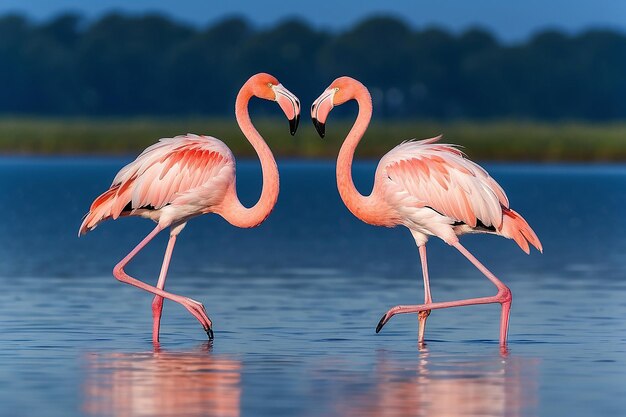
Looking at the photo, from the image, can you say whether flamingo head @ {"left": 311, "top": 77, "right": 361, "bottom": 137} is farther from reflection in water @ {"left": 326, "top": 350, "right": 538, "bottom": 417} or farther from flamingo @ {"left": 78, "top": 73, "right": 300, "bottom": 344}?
reflection in water @ {"left": 326, "top": 350, "right": 538, "bottom": 417}

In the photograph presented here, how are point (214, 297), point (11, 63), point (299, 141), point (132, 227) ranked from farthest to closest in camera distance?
point (11, 63) → point (299, 141) → point (132, 227) → point (214, 297)

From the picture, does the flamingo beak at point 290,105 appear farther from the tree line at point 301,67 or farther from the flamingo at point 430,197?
the tree line at point 301,67

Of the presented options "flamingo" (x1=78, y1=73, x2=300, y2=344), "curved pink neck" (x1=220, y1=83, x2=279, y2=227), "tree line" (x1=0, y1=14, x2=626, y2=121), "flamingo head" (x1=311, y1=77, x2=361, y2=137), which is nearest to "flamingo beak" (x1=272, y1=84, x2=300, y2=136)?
"flamingo" (x1=78, y1=73, x2=300, y2=344)

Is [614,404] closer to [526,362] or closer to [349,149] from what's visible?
[526,362]

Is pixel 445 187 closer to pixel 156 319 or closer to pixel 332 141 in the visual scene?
pixel 156 319

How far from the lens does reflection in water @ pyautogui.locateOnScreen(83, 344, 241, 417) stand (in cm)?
878

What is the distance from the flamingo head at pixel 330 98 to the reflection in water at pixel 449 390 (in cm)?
200

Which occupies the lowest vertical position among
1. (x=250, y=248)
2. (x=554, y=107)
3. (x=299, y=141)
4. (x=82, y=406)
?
(x=82, y=406)

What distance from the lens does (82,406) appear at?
886 centimetres

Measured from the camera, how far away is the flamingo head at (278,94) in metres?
12.1

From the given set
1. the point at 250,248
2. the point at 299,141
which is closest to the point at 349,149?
the point at 250,248

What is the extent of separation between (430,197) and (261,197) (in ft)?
4.07

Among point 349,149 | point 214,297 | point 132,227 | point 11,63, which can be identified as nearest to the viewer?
point 349,149

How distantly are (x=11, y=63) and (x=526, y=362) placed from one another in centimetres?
13778
